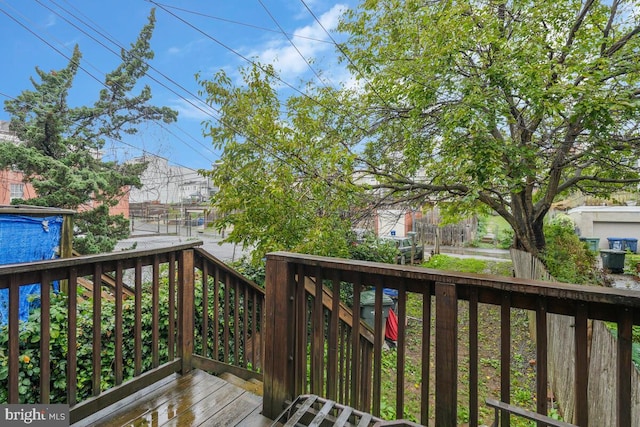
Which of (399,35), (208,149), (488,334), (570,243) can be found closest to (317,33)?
(399,35)

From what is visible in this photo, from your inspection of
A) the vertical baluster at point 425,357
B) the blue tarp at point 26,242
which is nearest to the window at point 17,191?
the blue tarp at point 26,242

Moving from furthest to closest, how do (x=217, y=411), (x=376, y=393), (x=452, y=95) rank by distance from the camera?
(x=452, y=95) < (x=217, y=411) < (x=376, y=393)

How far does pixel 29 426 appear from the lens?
55.2 inches

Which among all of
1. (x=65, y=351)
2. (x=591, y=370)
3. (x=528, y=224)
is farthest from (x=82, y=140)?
(x=528, y=224)

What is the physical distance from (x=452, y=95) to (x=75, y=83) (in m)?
8.63

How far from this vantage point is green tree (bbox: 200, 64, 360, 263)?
13.2ft

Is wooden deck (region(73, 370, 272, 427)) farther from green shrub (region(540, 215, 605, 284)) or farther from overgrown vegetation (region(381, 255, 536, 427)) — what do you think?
green shrub (region(540, 215, 605, 284))

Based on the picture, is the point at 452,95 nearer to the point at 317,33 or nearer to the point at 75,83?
the point at 317,33

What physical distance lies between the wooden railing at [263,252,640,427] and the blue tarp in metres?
2.58

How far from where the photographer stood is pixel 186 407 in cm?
165

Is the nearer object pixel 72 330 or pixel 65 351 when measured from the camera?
pixel 72 330

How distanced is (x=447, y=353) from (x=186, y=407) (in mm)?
1391

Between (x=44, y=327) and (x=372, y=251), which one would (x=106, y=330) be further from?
(x=372, y=251)

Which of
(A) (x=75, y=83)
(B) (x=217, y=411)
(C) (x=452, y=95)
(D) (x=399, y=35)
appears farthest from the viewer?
(A) (x=75, y=83)
